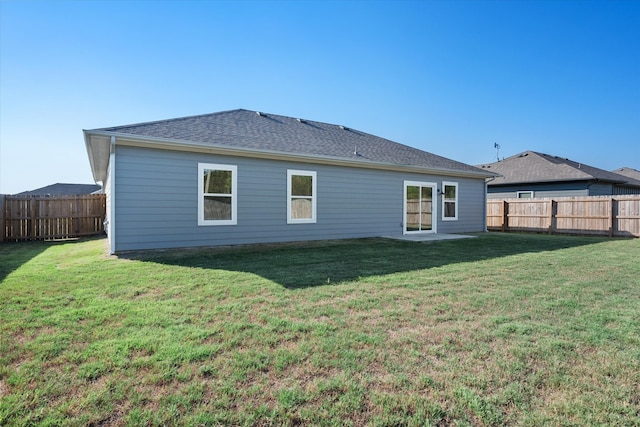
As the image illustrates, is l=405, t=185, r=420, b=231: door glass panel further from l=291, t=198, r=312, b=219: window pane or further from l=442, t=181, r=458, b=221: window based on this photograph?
l=291, t=198, r=312, b=219: window pane

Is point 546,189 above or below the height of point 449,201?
above

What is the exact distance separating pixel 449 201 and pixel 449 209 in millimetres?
314

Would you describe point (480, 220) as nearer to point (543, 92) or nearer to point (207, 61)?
point (543, 92)

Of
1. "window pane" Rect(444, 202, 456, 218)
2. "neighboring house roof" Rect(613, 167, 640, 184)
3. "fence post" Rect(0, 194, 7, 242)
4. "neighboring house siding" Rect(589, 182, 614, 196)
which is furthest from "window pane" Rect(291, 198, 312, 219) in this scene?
"neighboring house roof" Rect(613, 167, 640, 184)

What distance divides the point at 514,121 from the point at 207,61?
1977 centimetres

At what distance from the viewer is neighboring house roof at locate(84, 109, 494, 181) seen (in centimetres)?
771

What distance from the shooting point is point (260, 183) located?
28.8 ft

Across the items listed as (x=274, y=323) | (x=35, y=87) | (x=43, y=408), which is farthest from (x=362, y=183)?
(x=35, y=87)

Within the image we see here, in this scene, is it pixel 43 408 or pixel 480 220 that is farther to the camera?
pixel 480 220

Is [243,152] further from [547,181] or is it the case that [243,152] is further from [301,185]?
[547,181]

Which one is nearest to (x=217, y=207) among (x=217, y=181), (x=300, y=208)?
(x=217, y=181)

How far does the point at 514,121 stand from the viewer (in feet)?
71.2

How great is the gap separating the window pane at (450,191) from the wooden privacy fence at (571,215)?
472cm

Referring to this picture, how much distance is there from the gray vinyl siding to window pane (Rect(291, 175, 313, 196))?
0.27m
